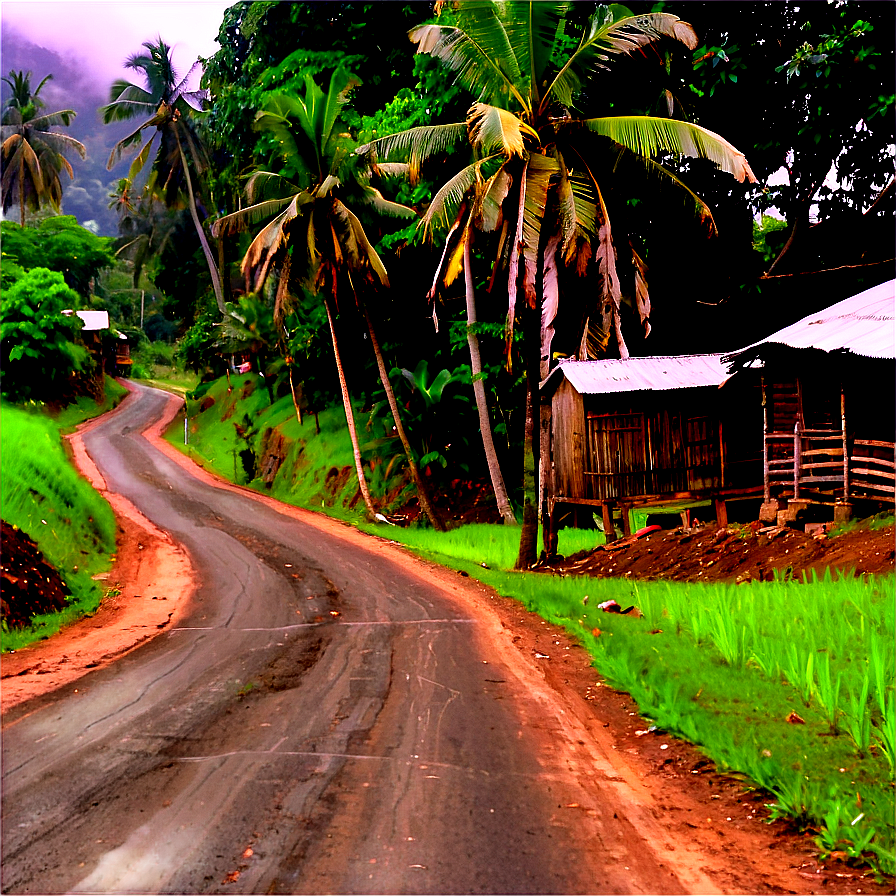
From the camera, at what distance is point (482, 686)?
779 centimetres

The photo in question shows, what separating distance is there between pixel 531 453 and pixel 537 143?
6.08m

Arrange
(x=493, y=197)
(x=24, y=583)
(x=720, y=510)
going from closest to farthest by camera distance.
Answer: (x=24, y=583) → (x=493, y=197) → (x=720, y=510)

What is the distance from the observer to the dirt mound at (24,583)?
992 centimetres

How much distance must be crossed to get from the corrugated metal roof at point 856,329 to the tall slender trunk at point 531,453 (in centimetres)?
424

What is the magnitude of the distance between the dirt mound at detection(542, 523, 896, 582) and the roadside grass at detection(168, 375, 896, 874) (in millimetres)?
1225

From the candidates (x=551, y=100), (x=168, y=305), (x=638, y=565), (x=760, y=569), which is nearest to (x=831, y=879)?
(x=760, y=569)

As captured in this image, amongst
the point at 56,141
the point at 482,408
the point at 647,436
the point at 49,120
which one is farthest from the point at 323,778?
the point at 49,120

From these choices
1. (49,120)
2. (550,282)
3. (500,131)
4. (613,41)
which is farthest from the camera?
(49,120)

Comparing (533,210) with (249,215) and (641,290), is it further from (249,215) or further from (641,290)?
(249,215)

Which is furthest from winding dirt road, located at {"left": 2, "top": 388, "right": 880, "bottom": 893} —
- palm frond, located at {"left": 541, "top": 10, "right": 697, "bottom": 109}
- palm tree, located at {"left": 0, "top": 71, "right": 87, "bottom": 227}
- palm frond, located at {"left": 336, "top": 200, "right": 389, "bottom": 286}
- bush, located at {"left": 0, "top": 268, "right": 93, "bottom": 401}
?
palm tree, located at {"left": 0, "top": 71, "right": 87, "bottom": 227}

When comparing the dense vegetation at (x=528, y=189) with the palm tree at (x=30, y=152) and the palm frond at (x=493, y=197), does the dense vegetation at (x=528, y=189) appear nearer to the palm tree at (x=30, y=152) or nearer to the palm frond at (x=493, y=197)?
the palm frond at (x=493, y=197)

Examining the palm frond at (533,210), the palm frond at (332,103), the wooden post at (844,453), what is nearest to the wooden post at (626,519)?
the wooden post at (844,453)

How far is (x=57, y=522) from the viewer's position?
51.1ft

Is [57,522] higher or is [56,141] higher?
[56,141]
